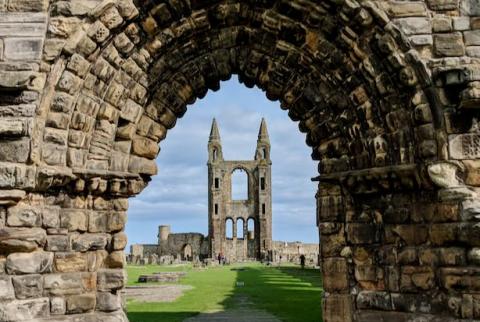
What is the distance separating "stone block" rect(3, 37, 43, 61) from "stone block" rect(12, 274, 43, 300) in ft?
8.20

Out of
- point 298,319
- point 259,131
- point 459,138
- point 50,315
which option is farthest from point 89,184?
point 259,131

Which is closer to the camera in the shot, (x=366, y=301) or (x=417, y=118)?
(x=417, y=118)

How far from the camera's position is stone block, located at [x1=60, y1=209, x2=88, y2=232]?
24.9 ft

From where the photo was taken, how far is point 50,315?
7305 millimetres

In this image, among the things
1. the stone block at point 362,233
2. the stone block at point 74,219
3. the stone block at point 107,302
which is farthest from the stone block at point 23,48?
the stone block at point 362,233

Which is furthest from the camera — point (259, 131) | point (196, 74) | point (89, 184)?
point (259, 131)

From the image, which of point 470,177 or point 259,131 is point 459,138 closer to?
point 470,177

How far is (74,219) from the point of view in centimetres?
767

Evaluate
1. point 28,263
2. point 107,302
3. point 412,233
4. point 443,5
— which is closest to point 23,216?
point 28,263

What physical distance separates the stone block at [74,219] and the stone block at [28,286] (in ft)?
2.31

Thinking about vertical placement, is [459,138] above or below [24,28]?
below

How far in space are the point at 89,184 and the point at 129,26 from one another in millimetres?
2053

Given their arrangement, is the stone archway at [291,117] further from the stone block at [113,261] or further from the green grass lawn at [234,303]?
the green grass lawn at [234,303]

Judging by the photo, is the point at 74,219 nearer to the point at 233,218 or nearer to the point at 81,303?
the point at 81,303
